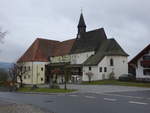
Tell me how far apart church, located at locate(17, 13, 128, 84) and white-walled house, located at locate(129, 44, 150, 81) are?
13.3 meters

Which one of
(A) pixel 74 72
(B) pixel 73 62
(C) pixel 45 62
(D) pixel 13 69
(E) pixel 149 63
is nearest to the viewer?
(E) pixel 149 63

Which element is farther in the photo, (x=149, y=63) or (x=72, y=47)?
(x=72, y=47)

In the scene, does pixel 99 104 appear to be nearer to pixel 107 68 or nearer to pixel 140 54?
pixel 140 54

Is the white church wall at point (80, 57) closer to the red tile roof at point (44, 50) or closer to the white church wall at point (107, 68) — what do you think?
the red tile roof at point (44, 50)

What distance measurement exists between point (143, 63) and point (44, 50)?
132 feet

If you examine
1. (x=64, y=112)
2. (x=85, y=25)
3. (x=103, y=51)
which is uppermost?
(x=85, y=25)

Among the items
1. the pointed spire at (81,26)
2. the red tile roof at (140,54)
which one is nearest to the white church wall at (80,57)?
the pointed spire at (81,26)

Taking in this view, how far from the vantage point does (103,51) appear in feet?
200

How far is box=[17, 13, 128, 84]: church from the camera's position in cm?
5956

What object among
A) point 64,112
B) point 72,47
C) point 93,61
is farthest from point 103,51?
point 64,112

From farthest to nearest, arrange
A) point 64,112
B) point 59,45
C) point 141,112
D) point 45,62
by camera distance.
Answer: point 59,45 → point 45,62 → point 64,112 → point 141,112

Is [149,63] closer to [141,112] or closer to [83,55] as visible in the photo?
[83,55]

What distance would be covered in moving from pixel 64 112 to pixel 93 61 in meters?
47.2

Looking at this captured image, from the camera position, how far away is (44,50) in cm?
7825
